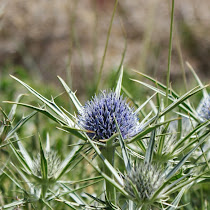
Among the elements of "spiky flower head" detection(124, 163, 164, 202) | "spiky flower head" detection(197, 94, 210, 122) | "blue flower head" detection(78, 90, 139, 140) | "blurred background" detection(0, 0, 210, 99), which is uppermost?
"blurred background" detection(0, 0, 210, 99)

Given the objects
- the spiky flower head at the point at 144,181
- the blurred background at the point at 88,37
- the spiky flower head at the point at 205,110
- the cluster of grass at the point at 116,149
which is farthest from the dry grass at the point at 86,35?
the spiky flower head at the point at 144,181

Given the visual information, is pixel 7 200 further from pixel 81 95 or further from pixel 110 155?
pixel 81 95

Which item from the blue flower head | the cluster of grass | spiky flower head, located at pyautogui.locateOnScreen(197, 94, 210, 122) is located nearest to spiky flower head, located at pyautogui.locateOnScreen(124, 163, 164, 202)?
the cluster of grass

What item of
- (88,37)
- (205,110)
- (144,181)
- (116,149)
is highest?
(88,37)

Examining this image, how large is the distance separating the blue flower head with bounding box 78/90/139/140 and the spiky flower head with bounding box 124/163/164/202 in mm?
135

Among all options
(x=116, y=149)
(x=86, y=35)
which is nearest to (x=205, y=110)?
(x=116, y=149)

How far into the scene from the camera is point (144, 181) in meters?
0.80

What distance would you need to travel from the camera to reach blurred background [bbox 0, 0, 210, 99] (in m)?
3.56

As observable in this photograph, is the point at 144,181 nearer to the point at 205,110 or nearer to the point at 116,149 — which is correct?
the point at 116,149

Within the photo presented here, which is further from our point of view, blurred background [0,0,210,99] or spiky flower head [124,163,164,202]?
blurred background [0,0,210,99]

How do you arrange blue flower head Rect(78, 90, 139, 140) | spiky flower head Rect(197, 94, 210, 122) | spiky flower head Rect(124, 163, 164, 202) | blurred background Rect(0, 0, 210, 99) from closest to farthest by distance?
1. spiky flower head Rect(124, 163, 164, 202)
2. blue flower head Rect(78, 90, 139, 140)
3. spiky flower head Rect(197, 94, 210, 122)
4. blurred background Rect(0, 0, 210, 99)

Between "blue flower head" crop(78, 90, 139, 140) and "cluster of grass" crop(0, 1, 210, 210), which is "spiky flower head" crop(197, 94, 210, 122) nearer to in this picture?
"cluster of grass" crop(0, 1, 210, 210)

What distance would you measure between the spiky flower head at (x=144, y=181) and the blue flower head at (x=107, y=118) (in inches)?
5.3

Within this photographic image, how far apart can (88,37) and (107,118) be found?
2.79 meters
